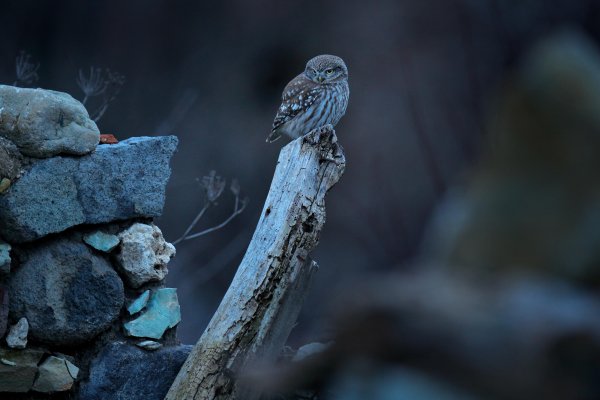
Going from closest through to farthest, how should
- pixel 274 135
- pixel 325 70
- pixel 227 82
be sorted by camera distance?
pixel 325 70, pixel 274 135, pixel 227 82

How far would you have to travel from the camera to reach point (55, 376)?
108 inches

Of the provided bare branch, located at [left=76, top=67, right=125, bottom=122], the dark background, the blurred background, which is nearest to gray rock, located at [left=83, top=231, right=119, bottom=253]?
bare branch, located at [left=76, top=67, right=125, bottom=122]

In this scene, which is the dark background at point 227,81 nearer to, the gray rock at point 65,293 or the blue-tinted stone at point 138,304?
the blue-tinted stone at point 138,304

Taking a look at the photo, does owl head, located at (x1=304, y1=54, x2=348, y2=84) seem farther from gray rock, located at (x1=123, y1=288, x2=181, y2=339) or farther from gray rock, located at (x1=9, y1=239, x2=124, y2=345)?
gray rock, located at (x1=9, y1=239, x2=124, y2=345)

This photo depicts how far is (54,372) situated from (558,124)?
7.63 ft

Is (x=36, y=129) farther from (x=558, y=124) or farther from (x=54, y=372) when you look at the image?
(x=558, y=124)

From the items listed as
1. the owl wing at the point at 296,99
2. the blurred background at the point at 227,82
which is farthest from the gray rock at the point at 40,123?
the blurred background at the point at 227,82

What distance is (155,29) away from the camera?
860 cm

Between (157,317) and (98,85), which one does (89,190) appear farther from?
(98,85)

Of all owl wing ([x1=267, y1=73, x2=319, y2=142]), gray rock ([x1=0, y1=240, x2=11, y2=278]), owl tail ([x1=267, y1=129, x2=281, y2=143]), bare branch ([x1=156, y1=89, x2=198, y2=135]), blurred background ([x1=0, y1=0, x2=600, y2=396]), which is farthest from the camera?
bare branch ([x1=156, y1=89, x2=198, y2=135])

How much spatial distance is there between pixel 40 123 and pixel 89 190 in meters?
0.27

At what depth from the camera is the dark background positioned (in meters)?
7.50

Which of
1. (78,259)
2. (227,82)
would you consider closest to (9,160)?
(78,259)

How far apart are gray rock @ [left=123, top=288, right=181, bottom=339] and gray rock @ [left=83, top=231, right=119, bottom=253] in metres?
0.25
